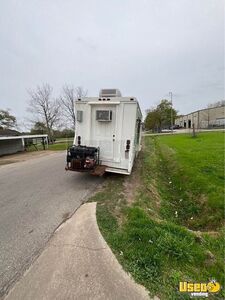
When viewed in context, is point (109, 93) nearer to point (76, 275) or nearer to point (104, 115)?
point (104, 115)

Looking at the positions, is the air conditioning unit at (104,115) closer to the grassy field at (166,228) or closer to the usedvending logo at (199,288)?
the grassy field at (166,228)

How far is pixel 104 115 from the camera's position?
6.25 meters

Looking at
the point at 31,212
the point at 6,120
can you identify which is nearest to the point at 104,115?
the point at 31,212

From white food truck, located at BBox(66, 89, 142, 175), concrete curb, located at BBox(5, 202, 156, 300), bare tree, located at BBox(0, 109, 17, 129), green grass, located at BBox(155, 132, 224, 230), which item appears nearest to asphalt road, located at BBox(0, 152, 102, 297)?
concrete curb, located at BBox(5, 202, 156, 300)

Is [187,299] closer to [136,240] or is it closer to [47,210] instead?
[136,240]

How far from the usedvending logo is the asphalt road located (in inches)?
80.8

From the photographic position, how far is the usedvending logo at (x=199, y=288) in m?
2.04

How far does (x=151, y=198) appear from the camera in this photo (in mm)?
5125

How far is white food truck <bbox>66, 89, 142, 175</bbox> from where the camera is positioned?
6.01 meters

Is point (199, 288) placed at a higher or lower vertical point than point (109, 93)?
lower

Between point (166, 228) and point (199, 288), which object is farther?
point (166, 228)

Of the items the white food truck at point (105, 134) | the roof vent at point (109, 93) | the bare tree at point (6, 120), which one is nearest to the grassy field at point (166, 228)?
the white food truck at point (105, 134)

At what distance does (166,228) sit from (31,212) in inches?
Answer: 116

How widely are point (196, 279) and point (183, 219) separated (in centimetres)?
239
